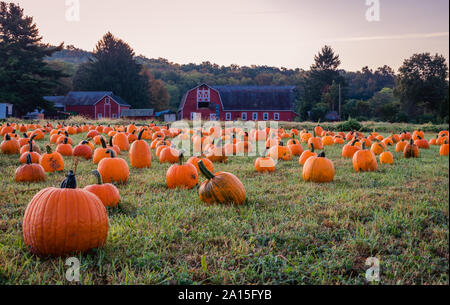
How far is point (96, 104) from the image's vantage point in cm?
5012

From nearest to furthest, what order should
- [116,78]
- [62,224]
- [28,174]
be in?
[62,224] < [28,174] < [116,78]

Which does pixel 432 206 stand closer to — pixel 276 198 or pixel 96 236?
pixel 276 198

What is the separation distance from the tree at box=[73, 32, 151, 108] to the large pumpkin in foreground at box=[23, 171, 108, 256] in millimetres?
55101

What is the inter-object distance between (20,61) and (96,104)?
16.5 meters

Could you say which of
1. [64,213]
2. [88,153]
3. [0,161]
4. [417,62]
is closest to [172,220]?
[64,213]

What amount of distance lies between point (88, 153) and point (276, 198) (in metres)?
4.52

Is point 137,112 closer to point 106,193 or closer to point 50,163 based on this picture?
point 50,163

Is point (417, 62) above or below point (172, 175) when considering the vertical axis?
above

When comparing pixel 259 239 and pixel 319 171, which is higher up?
pixel 319 171

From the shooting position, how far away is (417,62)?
166 ft

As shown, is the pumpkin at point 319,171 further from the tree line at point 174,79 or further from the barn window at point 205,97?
the barn window at point 205,97

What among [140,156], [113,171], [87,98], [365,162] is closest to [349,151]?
[365,162]

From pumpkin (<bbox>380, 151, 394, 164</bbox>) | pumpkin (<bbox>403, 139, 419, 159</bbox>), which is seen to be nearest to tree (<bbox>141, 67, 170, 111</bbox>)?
pumpkin (<bbox>403, 139, 419, 159</bbox>)
